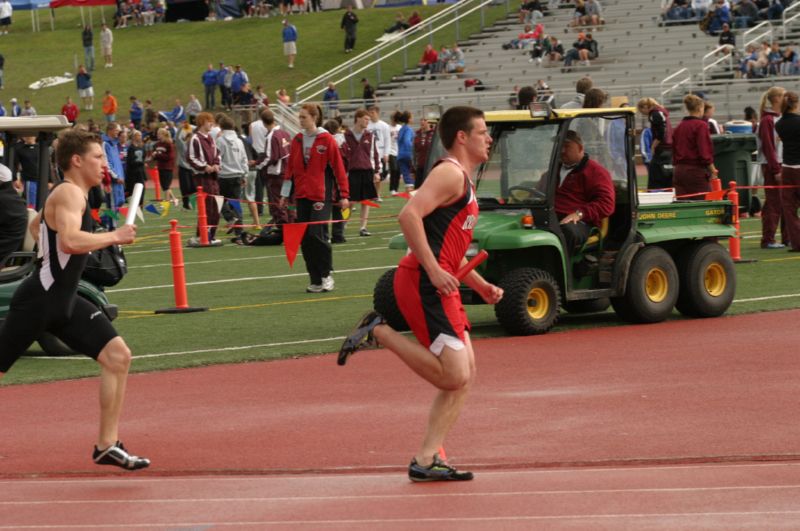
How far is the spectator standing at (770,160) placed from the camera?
19.2m

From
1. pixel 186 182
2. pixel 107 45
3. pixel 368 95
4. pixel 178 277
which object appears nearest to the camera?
pixel 178 277

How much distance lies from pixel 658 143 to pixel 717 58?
82.4ft

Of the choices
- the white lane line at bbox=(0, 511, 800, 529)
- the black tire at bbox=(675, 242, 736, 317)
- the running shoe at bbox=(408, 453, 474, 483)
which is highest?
the white lane line at bbox=(0, 511, 800, 529)

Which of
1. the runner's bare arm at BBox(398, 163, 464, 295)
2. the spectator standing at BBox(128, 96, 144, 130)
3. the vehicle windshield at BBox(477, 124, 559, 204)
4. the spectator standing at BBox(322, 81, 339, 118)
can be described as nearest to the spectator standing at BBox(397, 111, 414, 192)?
the spectator standing at BBox(322, 81, 339, 118)

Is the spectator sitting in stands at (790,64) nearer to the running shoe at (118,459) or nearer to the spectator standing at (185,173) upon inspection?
the spectator standing at (185,173)

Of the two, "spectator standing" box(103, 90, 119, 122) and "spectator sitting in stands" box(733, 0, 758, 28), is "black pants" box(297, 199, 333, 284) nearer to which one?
"spectator sitting in stands" box(733, 0, 758, 28)

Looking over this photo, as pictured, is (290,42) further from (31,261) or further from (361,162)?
(31,261)

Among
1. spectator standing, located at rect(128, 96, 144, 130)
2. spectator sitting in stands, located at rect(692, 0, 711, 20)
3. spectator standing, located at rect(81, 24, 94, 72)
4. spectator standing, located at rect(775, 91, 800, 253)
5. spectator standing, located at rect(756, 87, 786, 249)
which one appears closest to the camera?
spectator standing, located at rect(775, 91, 800, 253)

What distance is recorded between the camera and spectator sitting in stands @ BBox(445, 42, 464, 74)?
2000 inches

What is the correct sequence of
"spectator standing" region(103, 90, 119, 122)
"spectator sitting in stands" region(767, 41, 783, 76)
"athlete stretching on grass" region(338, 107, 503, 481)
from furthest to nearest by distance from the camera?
"spectator standing" region(103, 90, 119, 122) → "spectator sitting in stands" region(767, 41, 783, 76) → "athlete stretching on grass" region(338, 107, 503, 481)

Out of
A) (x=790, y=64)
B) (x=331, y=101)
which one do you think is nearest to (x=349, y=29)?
(x=331, y=101)

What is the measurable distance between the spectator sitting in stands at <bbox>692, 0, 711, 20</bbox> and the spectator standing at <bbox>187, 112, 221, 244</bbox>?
27.7 m

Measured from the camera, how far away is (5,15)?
236ft

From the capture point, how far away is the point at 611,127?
13.3 meters
